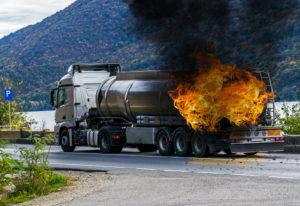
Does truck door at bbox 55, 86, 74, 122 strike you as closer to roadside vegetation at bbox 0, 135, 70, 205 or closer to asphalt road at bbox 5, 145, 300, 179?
asphalt road at bbox 5, 145, 300, 179

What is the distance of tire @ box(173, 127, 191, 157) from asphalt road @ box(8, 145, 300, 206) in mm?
799

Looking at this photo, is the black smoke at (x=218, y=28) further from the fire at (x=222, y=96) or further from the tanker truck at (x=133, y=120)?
the tanker truck at (x=133, y=120)

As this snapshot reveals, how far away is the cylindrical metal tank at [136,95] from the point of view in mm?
27828

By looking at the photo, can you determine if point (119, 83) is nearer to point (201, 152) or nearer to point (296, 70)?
point (201, 152)

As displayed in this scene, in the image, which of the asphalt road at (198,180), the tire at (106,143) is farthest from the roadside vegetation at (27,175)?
the tire at (106,143)

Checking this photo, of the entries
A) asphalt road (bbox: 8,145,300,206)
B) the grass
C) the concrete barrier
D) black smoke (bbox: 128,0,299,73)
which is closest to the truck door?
asphalt road (bbox: 8,145,300,206)

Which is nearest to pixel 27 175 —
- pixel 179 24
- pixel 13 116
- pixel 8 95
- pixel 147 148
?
pixel 179 24

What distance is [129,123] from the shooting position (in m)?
31.2

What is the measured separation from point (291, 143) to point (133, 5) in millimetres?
7808

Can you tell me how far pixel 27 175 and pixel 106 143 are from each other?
1453cm

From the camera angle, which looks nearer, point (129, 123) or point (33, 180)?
point (33, 180)

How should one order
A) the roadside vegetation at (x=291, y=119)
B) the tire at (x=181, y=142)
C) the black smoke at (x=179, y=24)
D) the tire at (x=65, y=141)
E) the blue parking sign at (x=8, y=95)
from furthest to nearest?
the blue parking sign at (x=8, y=95)
the tire at (x=65, y=141)
the roadside vegetation at (x=291, y=119)
the tire at (x=181, y=142)
the black smoke at (x=179, y=24)

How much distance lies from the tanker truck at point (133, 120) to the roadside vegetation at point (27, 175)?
8.97 meters

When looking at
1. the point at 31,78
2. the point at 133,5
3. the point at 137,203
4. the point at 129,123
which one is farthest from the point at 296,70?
the point at 31,78
